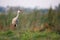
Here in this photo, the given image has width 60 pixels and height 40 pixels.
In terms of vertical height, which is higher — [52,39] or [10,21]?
[10,21]

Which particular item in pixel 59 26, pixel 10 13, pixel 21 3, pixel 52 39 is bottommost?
pixel 52 39

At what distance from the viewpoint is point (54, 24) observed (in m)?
1.76

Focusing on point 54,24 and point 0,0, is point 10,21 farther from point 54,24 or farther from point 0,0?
point 54,24

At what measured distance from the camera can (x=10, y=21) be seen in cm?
175

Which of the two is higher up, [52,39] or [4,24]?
[4,24]

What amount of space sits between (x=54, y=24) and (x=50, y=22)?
56 mm

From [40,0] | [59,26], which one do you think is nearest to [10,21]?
[40,0]

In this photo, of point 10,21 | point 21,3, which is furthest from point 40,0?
point 10,21

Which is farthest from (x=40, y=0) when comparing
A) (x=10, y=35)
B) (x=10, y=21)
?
(x=10, y=35)

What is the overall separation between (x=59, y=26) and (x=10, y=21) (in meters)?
0.62

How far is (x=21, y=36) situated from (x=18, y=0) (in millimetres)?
454

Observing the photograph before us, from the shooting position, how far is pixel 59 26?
176cm

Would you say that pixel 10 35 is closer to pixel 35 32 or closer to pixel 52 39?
pixel 35 32

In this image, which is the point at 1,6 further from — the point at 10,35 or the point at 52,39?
the point at 52,39
